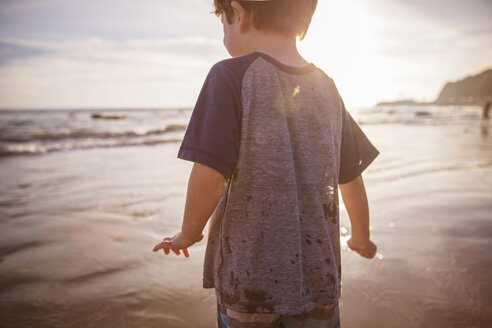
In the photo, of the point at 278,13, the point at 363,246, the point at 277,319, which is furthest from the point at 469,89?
the point at 277,319

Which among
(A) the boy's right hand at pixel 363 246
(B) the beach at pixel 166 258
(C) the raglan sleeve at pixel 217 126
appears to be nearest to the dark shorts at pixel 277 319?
(A) the boy's right hand at pixel 363 246

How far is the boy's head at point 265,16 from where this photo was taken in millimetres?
1035

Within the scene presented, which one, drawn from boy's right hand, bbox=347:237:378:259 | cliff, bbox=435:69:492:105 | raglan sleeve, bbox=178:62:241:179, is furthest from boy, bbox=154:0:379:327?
cliff, bbox=435:69:492:105

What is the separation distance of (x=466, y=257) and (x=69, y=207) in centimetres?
438

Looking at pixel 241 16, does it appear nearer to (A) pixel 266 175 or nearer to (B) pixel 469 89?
(A) pixel 266 175

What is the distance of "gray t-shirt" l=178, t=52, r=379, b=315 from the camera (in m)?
0.93

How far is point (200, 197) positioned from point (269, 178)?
0.23 metres

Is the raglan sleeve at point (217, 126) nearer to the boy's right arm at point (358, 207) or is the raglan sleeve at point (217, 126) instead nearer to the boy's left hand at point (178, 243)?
the boy's left hand at point (178, 243)

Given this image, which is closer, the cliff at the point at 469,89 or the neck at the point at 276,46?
the neck at the point at 276,46

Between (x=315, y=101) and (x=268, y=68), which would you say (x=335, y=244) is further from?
(x=268, y=68)

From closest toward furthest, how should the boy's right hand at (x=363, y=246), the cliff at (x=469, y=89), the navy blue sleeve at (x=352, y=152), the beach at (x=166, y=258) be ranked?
the navy blue sleeve at (x=352, y=152), the boy's right hand at (x=363, y=246), the beach at (x=166, y=258), the cliff at (x=469, y=89)

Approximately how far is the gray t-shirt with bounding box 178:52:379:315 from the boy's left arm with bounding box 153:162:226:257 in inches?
1.7

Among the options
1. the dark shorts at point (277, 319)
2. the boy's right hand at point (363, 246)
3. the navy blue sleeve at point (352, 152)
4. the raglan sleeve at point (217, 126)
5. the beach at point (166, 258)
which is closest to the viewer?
the raglan sleeve at point (217, 126)

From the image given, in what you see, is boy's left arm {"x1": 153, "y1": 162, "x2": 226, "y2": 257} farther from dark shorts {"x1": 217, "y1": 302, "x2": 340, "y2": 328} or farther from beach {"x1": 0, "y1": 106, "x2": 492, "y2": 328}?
beach {"x1": 0, "y1": 106, "x2": 492, "y2": 328}
